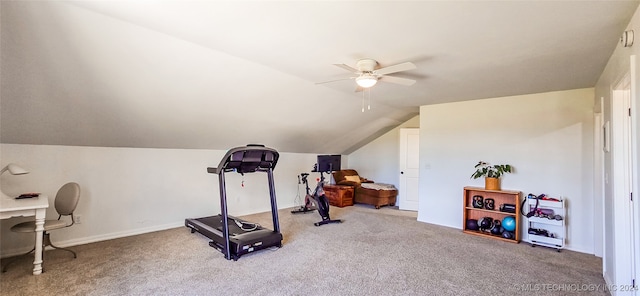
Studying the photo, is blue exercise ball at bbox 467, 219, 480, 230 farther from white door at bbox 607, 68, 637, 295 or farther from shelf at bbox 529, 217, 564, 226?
white door at bbox 607, 68, 637, 295

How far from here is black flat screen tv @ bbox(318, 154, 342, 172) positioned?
21.1 feet

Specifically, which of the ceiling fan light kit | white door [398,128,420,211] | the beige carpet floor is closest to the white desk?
the beige carpet floor

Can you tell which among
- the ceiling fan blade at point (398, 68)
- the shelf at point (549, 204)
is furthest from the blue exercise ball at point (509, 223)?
the ceiling fan blade at point (398, 68)

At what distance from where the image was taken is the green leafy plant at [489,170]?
192 inches

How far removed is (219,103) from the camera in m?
4.29

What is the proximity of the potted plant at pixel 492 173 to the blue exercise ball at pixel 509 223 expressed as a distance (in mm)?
515

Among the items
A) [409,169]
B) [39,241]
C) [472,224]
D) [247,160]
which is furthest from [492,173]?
[39,241]

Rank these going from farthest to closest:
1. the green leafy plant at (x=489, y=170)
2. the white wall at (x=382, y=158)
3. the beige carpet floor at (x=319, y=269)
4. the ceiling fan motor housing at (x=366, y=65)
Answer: the white wall at (x=382, y=158) < the green leafy plant at (x=489, y=170) < the ceiling fan motor housing at (x=366, y=65) < the beige carpet floor at (x=319, y=269)

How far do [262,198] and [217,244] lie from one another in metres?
2.50

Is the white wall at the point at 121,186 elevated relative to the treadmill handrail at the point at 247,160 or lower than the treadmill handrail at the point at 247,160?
lower

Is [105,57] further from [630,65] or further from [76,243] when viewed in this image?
[630,65]

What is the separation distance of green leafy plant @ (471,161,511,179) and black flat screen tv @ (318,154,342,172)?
9.07 feet

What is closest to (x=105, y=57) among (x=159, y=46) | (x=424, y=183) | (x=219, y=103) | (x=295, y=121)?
(x=159, y=46)

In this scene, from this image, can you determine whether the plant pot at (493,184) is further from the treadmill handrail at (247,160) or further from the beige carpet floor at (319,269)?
the treadmill handrail at (247,160)
